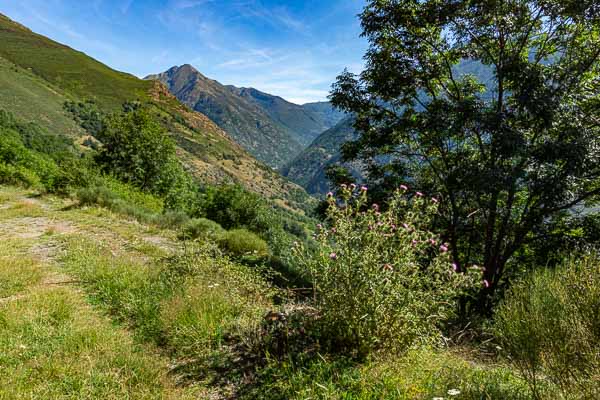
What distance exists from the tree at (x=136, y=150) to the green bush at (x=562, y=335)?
25.3 m

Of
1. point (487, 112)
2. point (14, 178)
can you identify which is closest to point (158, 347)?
point (487, 112)

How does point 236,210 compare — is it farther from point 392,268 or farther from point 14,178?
point 392,268

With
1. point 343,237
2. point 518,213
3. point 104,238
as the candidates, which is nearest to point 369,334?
point 343,237

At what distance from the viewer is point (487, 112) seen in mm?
6328

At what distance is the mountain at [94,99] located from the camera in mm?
67812

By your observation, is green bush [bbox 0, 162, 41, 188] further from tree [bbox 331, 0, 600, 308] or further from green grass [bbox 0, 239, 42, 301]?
tree [bbox 331, 0, 600, 308]

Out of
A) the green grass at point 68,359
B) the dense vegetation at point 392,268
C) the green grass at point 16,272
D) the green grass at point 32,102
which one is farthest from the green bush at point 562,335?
the green grass at point 32,102

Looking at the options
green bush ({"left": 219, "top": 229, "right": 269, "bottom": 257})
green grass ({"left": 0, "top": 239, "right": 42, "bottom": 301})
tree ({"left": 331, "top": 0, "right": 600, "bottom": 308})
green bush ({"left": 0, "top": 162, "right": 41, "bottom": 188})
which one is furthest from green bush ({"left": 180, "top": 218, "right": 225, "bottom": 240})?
green bush ({"left": 0, "top": 162, "right": 41, "bottom": 188})

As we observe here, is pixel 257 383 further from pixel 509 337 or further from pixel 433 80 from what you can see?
pixel 433 80

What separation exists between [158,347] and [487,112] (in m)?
6.97

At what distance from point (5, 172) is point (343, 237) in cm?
2423

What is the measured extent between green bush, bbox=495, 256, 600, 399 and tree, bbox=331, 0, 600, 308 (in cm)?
360

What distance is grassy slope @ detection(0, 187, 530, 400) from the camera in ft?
7.85

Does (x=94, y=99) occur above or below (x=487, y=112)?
above
